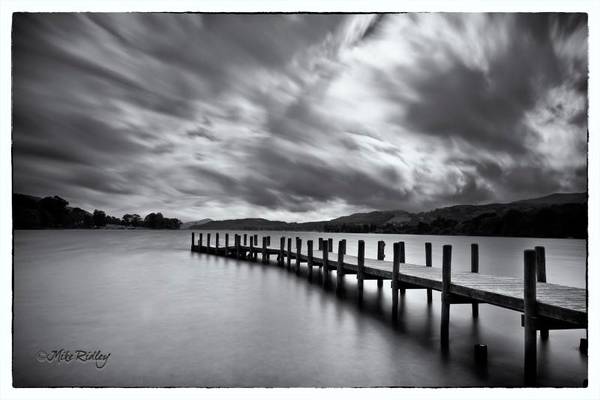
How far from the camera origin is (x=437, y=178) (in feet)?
40.8

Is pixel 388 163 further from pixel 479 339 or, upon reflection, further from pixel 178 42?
pixel 178 42

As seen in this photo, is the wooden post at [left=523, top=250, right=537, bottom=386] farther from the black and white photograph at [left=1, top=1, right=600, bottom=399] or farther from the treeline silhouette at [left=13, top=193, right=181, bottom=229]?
the treeline silhouette at [left=13, top=193, right=181, bottom=229]

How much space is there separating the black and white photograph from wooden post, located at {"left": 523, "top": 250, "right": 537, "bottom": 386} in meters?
0.02

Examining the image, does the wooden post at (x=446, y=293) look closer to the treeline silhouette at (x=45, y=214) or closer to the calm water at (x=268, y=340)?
the calm water at (x=268, y=340)

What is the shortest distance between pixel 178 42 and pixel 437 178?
27.2ft
